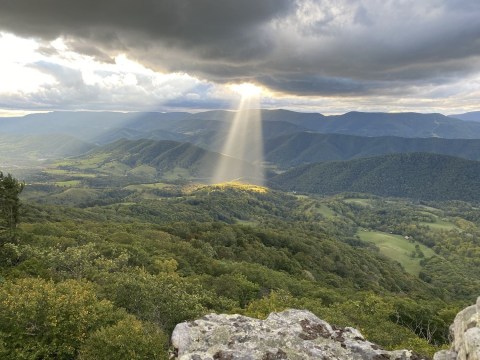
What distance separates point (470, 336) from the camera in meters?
21.1

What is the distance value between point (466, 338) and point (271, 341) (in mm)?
13202

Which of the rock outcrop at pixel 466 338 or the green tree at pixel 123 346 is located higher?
the rock outcrop at pixel 466 338

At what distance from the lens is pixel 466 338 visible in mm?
21297

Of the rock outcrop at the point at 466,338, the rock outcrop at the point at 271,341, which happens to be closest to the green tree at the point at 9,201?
the rock outcrop at the point at 271,341

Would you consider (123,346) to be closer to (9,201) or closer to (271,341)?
(271,341)

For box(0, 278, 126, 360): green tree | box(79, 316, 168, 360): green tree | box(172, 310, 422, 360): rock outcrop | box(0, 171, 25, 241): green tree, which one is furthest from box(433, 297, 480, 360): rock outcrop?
box(0, 171, 25, 241): green tree

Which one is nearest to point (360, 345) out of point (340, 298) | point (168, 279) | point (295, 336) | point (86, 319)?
point (295, 336)

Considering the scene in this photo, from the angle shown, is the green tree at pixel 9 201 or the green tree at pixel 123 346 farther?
the green tree at pixel 9 201

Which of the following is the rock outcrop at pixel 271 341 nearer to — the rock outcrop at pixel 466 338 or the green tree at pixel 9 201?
the rock outcrop at pixel 466 338

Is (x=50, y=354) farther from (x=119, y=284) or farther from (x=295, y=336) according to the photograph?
(x=295, y=336)

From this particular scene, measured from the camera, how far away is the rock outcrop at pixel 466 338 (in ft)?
67.5

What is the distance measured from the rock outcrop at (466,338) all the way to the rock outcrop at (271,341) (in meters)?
2.63

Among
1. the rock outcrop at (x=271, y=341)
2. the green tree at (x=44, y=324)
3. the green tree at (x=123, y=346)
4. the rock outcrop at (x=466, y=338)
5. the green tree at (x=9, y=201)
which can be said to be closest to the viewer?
the rock outcrop at (x=466, y=338)

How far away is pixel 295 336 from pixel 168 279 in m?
32.4
